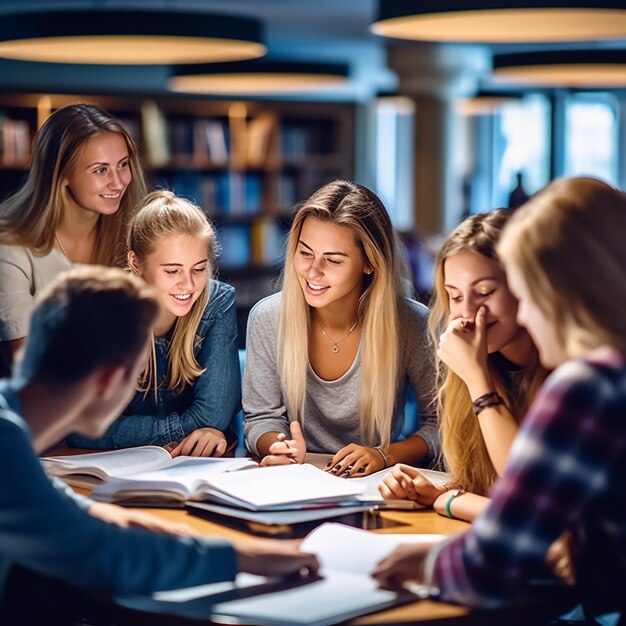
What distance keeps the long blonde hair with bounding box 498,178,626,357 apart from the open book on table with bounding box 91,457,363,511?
64 centimetres

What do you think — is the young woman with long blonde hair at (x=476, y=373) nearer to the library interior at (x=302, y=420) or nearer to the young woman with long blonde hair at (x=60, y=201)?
the library interior at (x=302, y=420)

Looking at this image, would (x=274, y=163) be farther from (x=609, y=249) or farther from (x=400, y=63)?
(x=609, y=249)

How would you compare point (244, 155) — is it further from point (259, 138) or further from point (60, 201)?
point (60, 201)

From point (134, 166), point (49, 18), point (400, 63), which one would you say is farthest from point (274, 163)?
point (134, 166)

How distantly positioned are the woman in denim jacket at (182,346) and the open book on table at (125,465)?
14 centimetres

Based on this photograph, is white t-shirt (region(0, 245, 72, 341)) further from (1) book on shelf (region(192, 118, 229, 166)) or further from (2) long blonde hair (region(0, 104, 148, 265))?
(1) book on shelf (region(192, 118, 229, 166))

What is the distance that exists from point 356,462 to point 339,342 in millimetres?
416

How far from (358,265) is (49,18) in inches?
87.9

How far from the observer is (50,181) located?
2391mm

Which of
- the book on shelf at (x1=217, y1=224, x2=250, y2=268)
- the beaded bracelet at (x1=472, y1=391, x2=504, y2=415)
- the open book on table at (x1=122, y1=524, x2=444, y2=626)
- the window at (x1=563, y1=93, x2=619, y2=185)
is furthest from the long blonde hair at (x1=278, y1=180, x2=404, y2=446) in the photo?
the window at (x1=563, y1=93, x2=619, y2=185)

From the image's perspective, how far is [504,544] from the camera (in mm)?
1255

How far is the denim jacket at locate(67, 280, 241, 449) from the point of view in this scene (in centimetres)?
230

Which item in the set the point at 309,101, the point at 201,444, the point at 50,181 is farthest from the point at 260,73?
the point at 201,444

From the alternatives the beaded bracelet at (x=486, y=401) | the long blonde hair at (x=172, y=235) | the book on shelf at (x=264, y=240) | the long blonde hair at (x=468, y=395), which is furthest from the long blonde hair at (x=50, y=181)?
the book on shelf at (x=264, y=240)
